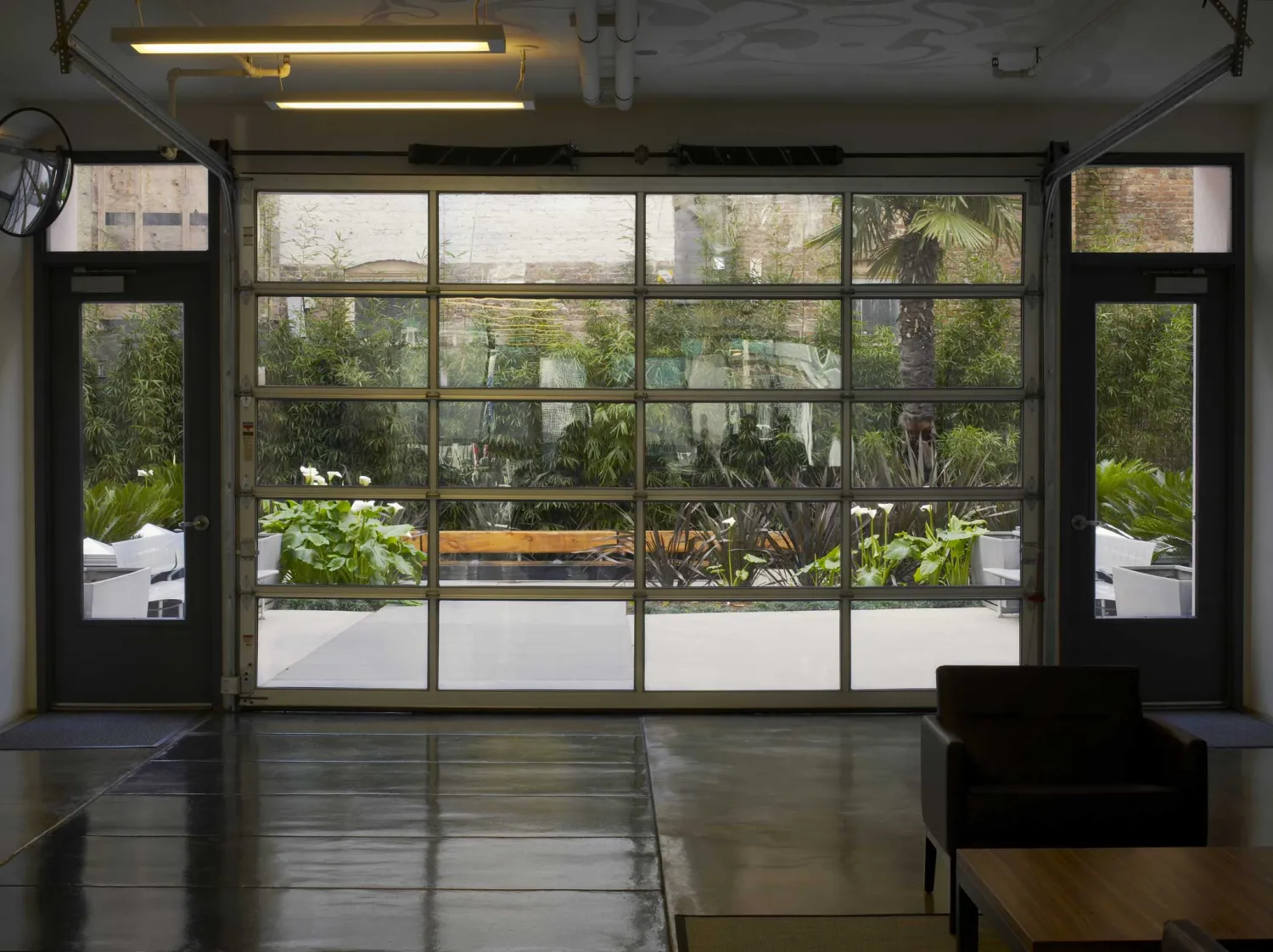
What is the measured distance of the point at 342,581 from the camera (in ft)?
22.4

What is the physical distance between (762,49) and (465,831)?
381cm

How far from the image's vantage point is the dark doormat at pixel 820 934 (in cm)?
356

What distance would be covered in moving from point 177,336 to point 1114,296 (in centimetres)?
524

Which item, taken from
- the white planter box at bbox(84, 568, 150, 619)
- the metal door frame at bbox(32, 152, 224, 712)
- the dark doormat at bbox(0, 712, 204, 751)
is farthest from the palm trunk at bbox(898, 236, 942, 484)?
the white planter box at bbox(84, 568, 150, 619)

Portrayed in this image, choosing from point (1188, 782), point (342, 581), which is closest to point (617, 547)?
point (342, 581)

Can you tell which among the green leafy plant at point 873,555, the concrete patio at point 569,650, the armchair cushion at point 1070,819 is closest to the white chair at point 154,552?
the concrete patio at point 569,650

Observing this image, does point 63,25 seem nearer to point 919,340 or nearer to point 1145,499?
point 919,340

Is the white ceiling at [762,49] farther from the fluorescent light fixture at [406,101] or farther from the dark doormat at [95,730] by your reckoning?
the dark doormat at [95,730]

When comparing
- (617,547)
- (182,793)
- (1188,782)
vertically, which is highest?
(617,547)

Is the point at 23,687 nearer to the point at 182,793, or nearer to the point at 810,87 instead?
the point at 182,793

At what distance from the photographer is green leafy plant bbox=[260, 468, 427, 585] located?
6.78 m

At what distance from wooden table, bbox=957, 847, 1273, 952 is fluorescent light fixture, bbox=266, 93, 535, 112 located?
3.80 metres

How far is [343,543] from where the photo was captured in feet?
22.3

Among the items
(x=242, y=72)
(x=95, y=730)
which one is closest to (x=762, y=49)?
(x=242, y=72)
